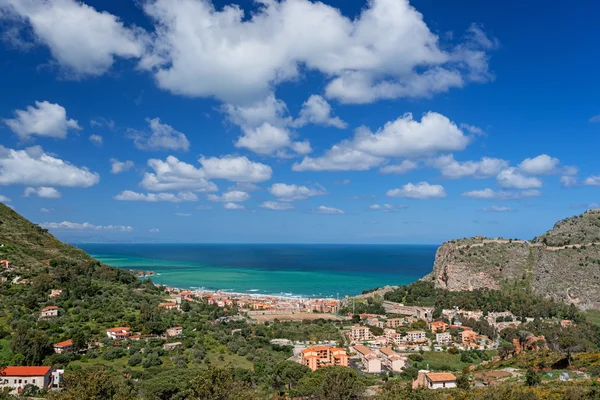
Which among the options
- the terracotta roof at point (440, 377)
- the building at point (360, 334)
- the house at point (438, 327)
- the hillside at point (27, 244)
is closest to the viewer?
the terracotta roof at point (440, 377)

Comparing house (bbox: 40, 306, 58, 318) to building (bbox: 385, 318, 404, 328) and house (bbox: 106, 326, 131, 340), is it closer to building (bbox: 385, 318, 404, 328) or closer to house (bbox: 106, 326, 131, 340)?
house (bbox: 106, 326, 131, 340)

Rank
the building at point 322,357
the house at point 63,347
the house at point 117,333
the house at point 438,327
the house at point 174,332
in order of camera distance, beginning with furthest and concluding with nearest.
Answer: the house at point 438,327
the house at point 174,332
the building at point 322,357
the house at point 117,333
the house at point 63,347

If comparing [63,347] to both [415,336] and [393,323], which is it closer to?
[415,336]

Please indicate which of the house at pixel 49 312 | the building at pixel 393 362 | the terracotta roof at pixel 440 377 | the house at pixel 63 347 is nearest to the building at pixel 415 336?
the building at pixel 393 362

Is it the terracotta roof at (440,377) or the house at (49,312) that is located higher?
the house at (49,312)

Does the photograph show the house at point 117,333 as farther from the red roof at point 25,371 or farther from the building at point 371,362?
the building at point 371,362

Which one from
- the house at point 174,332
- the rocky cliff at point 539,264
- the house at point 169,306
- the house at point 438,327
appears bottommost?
the house at point 438,327

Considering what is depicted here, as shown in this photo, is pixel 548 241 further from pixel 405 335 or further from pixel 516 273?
pixel 405 335

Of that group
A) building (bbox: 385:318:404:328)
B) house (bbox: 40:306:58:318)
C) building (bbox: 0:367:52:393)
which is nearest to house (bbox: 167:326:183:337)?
house (bbox: 40:306:58:318)
